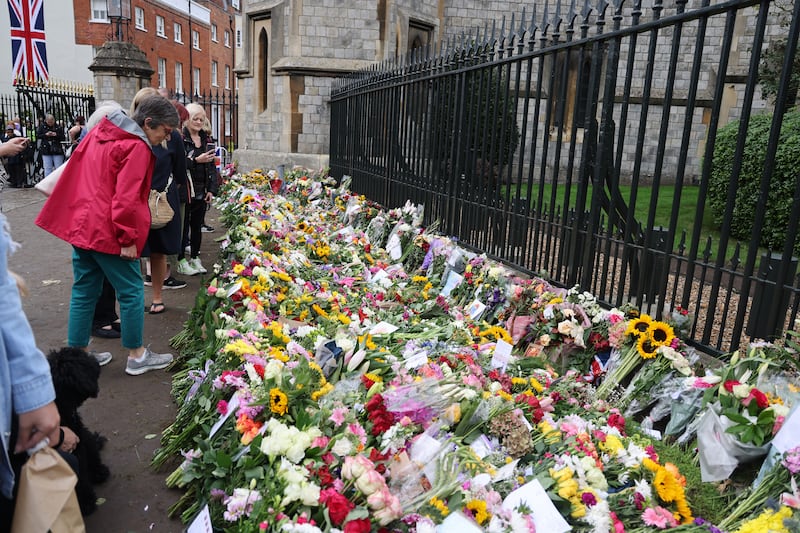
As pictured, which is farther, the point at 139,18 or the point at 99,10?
the point at 139,18

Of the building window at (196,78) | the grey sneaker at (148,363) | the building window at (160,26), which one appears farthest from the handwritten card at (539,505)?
the building window at (196,78)

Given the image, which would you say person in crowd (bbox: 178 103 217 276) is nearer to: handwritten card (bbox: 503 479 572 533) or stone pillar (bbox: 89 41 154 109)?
handwritten card (bbox: 503 479 572 533)

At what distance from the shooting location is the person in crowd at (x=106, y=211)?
3791mm

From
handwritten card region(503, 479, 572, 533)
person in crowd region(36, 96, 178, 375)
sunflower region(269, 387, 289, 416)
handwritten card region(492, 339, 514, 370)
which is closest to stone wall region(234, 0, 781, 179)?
person in crowd region(36, 96, 178, 375)

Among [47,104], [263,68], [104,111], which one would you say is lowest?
[104,111]

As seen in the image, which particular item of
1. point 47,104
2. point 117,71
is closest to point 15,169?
point 117,71

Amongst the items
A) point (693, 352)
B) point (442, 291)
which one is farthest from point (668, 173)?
point (693, 352)

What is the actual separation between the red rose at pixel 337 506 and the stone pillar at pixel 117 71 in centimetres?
1577

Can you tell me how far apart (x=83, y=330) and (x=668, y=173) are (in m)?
18.7

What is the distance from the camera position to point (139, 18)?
3203 cm

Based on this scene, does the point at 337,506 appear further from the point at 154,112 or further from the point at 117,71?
the point at 117,71

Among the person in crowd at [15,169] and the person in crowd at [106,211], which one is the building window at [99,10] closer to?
the person in crowd at [15,169]

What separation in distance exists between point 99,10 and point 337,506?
35891mm

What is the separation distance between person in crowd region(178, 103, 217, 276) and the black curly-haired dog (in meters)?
4.23
